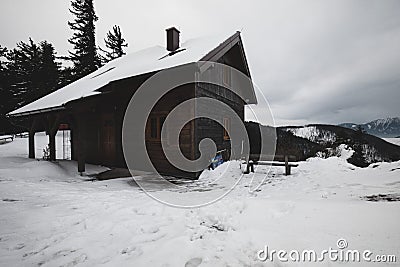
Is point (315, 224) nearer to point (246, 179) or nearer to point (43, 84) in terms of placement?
point (246, 179)

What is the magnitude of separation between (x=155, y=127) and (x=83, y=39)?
2224cm

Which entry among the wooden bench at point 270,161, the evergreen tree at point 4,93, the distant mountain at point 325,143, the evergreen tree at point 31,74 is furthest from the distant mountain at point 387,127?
the evergreen tree at point 4,93

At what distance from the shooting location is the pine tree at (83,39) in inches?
922

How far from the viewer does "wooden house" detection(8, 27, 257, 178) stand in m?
7.04

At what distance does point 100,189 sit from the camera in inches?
208

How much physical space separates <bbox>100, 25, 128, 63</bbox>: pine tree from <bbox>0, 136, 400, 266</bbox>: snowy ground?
2471 centimetres

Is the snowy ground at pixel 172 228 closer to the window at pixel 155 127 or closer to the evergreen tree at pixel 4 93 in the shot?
the window at pixel 155 127

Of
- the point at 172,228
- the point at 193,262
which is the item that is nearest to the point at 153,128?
the point at 172,228

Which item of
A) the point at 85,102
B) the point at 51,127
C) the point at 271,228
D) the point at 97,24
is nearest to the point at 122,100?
the point at 85,102

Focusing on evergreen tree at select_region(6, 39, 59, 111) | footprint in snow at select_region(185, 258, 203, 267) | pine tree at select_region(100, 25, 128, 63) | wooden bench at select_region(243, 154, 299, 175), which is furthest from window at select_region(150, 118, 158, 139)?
evergreen tree at select_region(6, 39, 59, 111)

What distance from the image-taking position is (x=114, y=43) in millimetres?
26250

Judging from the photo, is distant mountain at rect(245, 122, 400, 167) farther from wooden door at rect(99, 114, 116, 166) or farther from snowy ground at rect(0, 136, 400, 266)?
wooden door at rect(99, 114, 116, 166)

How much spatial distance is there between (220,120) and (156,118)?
2.91 metres

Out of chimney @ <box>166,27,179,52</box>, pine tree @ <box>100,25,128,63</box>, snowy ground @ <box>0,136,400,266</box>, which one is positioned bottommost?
snowy ground @ <box>0,136,400,266</box>
